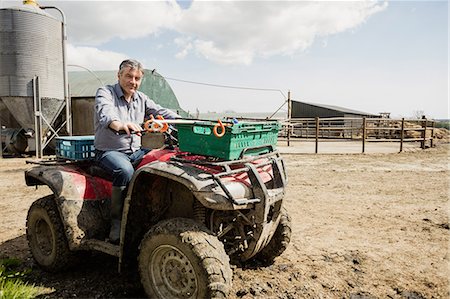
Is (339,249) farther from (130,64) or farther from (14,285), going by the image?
(14,285)

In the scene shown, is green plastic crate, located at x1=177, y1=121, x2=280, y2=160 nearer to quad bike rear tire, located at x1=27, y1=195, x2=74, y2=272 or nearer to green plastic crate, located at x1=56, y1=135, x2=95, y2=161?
green plastic crate, located at x1=56, y1=135, x2=95, y2=161

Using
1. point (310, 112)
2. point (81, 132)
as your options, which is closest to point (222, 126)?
point (81, 132)

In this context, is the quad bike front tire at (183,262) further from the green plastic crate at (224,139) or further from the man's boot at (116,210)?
the green plastic crate at (224,139)

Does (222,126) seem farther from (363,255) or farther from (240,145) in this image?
(363,255)

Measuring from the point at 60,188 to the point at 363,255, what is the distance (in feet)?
10.8

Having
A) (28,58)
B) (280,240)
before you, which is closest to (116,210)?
(280,240)

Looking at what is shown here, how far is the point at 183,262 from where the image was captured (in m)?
2.60

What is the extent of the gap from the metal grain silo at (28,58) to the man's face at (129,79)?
1023cm

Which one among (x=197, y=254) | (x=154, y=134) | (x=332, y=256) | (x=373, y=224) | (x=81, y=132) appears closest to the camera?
(x=197, y=254)

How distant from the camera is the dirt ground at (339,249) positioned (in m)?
3.21

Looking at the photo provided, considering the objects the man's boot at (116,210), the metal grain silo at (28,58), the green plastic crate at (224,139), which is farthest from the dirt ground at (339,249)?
the metal grain silo at (28,58)

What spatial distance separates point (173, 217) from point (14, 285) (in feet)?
4.27

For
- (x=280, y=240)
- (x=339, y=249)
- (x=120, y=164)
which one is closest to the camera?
(x=120, y=164)

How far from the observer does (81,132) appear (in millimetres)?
15422
